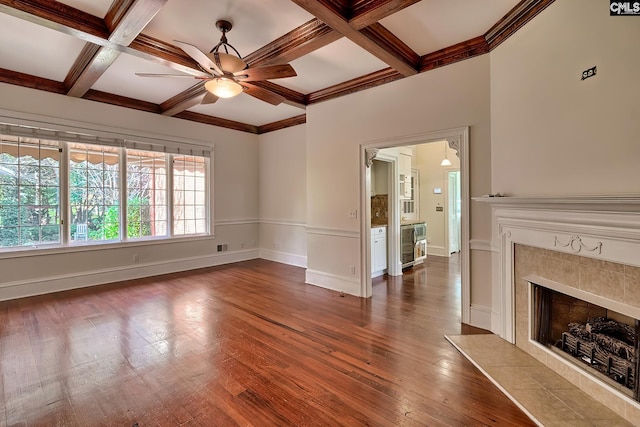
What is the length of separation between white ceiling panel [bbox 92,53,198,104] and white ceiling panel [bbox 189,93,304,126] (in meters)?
0.80

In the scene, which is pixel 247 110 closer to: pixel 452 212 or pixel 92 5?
pixel 92 5

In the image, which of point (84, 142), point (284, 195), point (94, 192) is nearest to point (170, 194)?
point (94, 192)

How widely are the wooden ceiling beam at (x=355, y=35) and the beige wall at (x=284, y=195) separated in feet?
9.80

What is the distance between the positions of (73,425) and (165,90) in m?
4.40

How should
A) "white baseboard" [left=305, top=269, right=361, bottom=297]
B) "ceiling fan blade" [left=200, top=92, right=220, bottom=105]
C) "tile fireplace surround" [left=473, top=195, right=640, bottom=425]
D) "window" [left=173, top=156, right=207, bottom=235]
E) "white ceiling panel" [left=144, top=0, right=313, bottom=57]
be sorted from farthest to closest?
"window" [left=173, top=156, right=207, bottom=235] < "white baseboard" [left=305, top=269, right=361, bottom=297] < "ceiling fan blade" [left=200, top=92, right=220, bottom=105] < "white ceiling panel" [left=144, top=0, right=313, bottom=57] < "tile fireplace surround" [left=473, top=195, right=640, bottom=425]

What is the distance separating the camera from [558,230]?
223 cm

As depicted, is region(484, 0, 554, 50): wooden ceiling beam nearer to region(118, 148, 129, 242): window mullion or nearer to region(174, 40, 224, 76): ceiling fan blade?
region(174, 40, 224, 76): ceiling fan blade

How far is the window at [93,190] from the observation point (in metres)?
4.23

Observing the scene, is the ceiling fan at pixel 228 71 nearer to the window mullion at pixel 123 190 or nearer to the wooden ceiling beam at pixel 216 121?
the window mullion at pixel 123 190

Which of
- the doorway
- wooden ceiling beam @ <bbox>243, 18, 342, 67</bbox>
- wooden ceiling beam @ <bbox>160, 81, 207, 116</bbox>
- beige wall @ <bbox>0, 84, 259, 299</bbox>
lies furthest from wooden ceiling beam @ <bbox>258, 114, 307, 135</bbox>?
the doorway

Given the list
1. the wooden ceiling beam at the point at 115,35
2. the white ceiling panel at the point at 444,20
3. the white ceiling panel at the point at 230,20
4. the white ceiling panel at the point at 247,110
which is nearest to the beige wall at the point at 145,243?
the white ceiling panel at the point at 247,110

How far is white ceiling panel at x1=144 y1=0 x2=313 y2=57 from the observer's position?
2580mm

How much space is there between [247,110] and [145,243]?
3137 millimetres

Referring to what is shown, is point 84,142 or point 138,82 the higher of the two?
point 138,82
